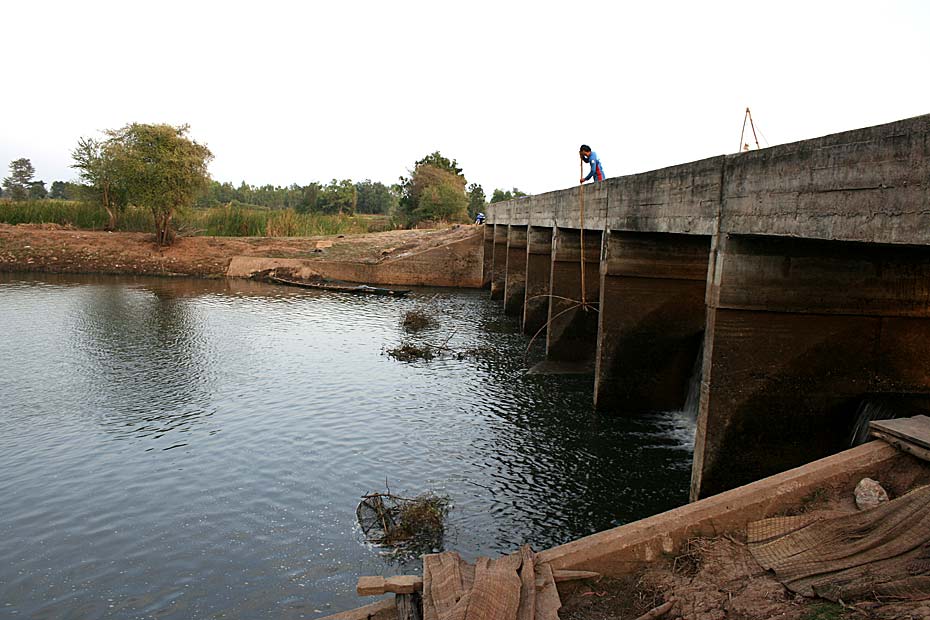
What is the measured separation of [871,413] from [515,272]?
1983 cm

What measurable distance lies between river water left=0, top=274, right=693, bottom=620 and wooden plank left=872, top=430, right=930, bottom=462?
3892mm

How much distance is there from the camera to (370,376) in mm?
17047

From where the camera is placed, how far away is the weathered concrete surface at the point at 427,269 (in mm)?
37406

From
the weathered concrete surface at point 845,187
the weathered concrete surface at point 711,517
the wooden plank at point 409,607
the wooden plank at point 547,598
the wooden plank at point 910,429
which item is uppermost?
the weathered concrete surface at point 845,187

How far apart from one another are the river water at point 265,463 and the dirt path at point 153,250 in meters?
20.0

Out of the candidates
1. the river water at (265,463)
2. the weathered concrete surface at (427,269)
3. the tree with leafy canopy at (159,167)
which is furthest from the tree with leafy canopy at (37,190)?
the river water at (265,463)

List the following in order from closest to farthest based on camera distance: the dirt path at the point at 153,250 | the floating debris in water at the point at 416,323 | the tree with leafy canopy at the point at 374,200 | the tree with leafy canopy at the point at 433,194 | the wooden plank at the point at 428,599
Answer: the wooden plank at the point at 428,599 < the floating debris in water at the point at 416,323 < the dirt path at the point at 153,250 < the tree with leafy canopy at the point at 433,194 < the tree with leafy canopy at the point at 374,200

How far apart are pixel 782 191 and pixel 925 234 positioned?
6.50 ft

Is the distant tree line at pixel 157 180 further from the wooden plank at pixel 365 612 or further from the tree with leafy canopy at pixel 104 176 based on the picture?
the wooden plank at pixel 365 612

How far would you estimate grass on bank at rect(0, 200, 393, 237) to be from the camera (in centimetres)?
4688

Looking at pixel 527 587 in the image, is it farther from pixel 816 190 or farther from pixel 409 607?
pixel 816 190

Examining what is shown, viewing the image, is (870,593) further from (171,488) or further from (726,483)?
(171,488)

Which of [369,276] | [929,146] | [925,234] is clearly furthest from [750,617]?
[369,276]

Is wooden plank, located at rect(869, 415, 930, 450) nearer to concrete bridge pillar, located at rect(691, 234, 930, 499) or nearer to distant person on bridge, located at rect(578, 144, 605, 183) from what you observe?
concrete bridge pillar, located at rect(691, 234, 930, 499)
